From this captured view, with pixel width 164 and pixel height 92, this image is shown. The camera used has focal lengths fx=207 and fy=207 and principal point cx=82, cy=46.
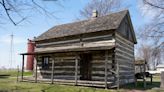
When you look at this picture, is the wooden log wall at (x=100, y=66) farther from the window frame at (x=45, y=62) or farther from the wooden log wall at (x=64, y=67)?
the window frame at (x=45, y=62)

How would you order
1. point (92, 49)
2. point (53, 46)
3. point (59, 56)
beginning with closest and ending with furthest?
point (92, 49) < point (59, 56) < point (53, 46)

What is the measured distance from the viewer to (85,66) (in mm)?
18344

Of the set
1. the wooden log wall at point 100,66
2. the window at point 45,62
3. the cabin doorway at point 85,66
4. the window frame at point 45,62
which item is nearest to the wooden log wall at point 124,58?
the wooden log wall at point 100,66

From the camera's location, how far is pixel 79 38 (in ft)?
63.8

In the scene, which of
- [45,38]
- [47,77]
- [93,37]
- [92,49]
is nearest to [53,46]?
[45,38]

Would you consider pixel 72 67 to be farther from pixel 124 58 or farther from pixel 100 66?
pixel 124 58

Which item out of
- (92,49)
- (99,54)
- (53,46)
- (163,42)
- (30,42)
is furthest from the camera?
(30,42)

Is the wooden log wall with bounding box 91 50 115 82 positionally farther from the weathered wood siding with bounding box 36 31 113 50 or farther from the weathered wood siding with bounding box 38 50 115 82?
the weathered wood siding with bounding box 36 31 113 50

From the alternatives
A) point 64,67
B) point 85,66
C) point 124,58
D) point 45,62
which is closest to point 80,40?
point 85,66

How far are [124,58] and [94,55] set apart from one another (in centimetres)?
336

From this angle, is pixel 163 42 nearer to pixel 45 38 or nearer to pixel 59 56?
pixel 59 56

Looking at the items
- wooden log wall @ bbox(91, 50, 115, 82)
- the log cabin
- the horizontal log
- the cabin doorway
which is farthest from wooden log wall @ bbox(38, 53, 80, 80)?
the horizontal log

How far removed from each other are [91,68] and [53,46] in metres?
5.89

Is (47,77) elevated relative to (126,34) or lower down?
lower down
